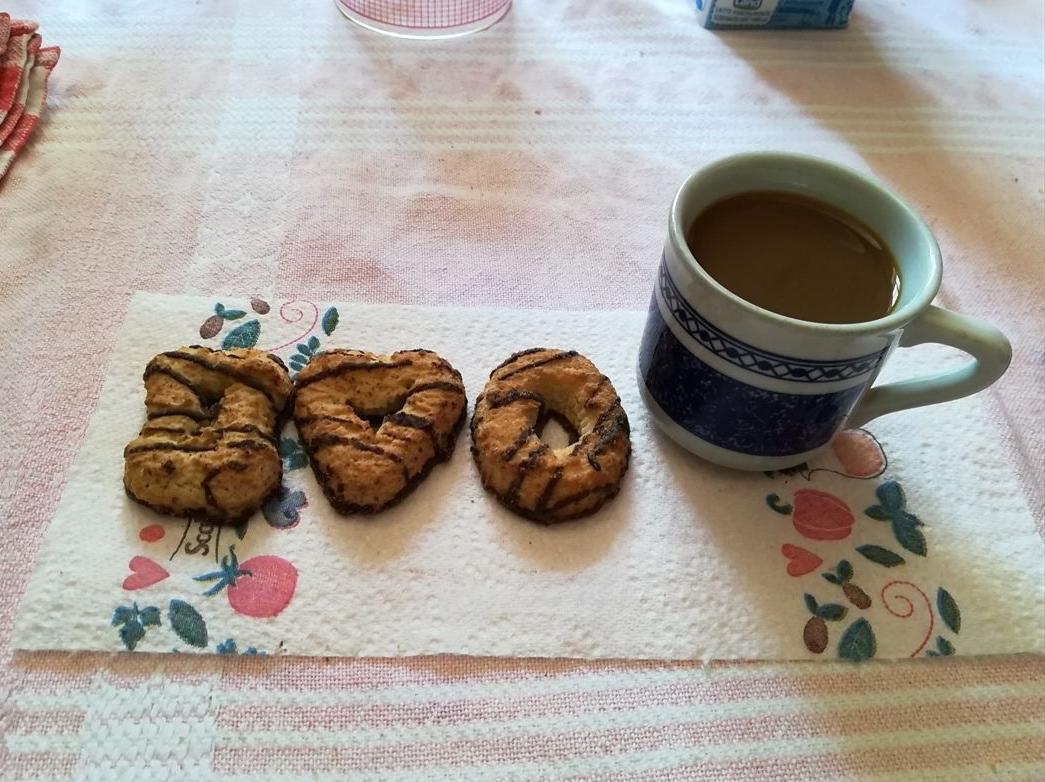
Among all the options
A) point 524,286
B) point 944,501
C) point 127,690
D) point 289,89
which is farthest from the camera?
point 289,89

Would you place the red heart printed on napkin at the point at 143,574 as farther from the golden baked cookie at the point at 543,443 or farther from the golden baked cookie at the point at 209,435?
the golden baked cookie at the point at 543,443

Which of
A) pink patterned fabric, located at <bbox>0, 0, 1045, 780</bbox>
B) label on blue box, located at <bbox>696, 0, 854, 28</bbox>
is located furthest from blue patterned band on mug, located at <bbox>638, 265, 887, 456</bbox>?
label on blue box, located at <bbox>696, 0, 854, 28</bbox>

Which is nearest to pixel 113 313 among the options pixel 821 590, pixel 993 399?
pixel 821 590

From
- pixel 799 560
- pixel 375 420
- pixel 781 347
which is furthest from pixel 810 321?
pixel 375 420

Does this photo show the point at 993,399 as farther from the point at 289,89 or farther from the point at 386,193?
the point at 289,89

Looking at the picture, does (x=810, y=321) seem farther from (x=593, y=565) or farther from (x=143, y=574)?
(x=143, y=574)

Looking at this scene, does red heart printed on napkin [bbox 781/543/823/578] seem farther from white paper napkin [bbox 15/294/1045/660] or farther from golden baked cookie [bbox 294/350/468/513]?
golden baked cookie [bbox 294/350/468/513]
